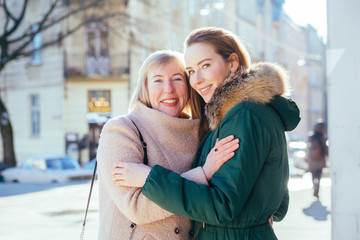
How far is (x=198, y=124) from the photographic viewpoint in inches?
131

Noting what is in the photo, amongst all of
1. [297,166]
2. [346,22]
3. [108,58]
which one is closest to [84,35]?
[108,58]

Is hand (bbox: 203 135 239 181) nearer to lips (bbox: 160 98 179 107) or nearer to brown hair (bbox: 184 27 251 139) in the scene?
brown hair (bbox: 184 27 251 139)

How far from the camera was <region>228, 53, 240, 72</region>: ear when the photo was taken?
2885mm

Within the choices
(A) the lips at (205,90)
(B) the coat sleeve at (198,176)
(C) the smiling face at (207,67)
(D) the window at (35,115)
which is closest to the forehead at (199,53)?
(C) the smiling face at (207,67)

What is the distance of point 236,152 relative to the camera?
7.82 ft

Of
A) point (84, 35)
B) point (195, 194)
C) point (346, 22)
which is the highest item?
point (84, 35)

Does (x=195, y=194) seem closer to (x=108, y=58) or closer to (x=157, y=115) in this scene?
(x=157, y=115)

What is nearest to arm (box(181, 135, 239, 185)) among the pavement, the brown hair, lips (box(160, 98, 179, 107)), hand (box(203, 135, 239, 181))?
hand (box(203, 135, 239, 181))

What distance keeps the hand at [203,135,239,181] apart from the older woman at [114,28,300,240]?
3 cm

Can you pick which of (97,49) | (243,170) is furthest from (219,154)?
(97,49)

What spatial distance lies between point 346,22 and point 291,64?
44012 millimetres

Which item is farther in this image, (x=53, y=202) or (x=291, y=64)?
(x=291, y=64)

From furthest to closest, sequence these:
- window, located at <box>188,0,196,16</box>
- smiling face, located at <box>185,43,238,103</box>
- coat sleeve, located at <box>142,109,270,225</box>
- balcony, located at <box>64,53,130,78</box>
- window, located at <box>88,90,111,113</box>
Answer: window, located at <box>188,0,196,16</box>
window, located at <box>88,90,111,113</box>
balcony, located at <box>64,53,130,78</box>
smiling face, located at <box>185,43,238,103</box>
coat sleeve, located at <box>142,109,270,225</box>

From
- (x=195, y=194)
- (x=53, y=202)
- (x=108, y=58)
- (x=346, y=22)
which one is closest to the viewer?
(x=195, y=194)
